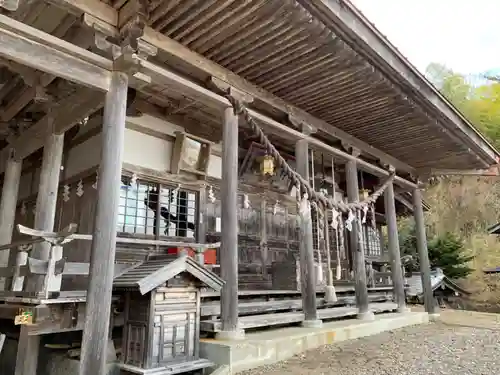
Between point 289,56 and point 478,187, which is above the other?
point 478,187

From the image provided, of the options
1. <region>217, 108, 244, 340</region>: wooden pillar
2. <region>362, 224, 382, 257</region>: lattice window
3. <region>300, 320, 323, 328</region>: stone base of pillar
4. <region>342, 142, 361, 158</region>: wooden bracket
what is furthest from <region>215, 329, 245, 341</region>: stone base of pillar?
<region>362, 224, 382, 257</region>: lattice window

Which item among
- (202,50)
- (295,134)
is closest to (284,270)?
(295,134)

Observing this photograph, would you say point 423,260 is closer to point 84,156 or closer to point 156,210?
point 156,210

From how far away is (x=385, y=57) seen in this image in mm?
6285

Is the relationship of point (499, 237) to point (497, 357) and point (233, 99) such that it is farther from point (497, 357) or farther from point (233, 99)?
point (233, 99)

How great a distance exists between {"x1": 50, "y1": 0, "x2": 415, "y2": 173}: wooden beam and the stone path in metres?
4.43

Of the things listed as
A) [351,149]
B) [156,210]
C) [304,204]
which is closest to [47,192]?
[156,210]

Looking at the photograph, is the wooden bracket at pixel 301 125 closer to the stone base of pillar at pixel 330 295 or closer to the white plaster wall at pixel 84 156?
the stone base of pillar at pixel 330 295

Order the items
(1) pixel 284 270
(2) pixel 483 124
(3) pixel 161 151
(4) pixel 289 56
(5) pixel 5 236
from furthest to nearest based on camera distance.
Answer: (2) pixel 483 124 < (1) pixel 284 270 < (3) pixel 161 151 < (5) pixel 5 236 < (4) pixel 289 56

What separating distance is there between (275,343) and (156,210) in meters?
3.94

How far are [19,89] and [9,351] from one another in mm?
4750

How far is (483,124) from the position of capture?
2548cm

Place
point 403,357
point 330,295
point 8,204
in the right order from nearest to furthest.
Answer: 1. point 403,357
2. point 330,295
3. point 8,204

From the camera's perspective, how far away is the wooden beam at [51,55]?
4.40 m
